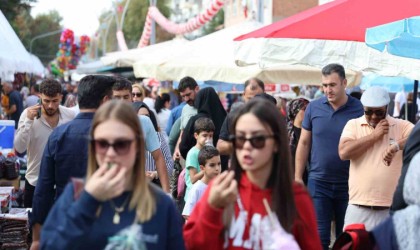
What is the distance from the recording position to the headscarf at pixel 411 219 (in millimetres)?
4137

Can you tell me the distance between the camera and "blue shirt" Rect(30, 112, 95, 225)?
223 inches

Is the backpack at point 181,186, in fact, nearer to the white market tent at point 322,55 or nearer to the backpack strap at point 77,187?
the white market tent at point 322,55

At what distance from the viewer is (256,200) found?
3.80 m

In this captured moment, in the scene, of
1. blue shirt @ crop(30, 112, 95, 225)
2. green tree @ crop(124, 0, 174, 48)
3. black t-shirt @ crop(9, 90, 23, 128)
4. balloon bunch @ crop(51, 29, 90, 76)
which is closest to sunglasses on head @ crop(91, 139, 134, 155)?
blue shirt @ crop(30, 112, 95, 225)

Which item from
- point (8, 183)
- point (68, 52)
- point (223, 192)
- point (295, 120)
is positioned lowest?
point (8, 183)

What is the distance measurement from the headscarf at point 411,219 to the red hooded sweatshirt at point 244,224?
502 millimetres

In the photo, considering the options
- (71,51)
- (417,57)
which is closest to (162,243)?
(417,57)

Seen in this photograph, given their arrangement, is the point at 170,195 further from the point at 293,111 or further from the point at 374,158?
the point at 293,111

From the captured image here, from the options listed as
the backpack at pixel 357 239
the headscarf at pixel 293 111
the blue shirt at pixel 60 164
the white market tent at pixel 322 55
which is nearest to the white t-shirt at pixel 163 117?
the headscarf at pixel 293 111

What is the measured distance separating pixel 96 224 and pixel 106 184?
23cm

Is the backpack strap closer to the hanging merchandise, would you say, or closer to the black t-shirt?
the black t-shirt

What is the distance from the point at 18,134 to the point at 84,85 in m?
2.22

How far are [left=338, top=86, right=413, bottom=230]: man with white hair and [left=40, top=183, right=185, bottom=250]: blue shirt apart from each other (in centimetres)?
366

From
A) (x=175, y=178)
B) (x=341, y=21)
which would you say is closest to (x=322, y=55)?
(x=341, y=21)
